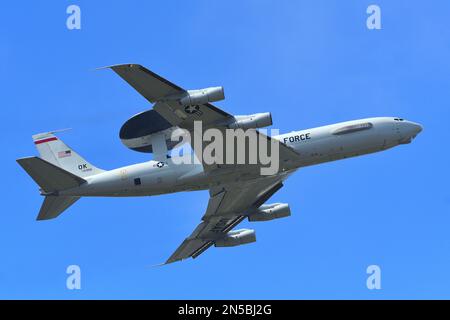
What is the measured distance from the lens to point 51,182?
198 feet

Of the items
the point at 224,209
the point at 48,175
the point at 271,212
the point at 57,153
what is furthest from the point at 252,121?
the point at 57,153

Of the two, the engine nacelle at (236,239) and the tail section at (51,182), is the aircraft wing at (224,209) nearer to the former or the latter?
the engine nacelle at (236,239)

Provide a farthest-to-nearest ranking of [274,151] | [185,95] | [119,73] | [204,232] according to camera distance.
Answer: [204,232], [274,151], [185,95], [119,73]

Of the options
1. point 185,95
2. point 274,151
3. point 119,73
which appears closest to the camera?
point 119,73

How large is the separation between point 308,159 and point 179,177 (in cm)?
939

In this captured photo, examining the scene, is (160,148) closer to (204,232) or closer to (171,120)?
(171,120)

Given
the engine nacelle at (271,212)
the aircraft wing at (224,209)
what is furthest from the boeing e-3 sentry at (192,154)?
the engine nacelle at (271,212)

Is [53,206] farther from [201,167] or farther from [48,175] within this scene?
[201,167]

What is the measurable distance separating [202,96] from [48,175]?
41.8 feet

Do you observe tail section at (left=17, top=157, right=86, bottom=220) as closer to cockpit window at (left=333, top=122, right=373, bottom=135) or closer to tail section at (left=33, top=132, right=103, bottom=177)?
tail section at (left=33, top=132, right=103, bottom=177)

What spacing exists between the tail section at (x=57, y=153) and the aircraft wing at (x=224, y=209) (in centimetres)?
1066

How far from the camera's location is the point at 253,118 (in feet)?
194

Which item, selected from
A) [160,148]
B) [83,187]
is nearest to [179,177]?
[160,148]

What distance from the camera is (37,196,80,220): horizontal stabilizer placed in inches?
2463
